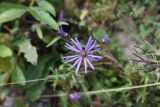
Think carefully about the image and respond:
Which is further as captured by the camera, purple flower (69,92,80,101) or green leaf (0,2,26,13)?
green leaf (0,2,26,13)

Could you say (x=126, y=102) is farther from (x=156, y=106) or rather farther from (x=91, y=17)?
(x=91, y=17)

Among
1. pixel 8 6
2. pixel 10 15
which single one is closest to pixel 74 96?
pixel 10 15

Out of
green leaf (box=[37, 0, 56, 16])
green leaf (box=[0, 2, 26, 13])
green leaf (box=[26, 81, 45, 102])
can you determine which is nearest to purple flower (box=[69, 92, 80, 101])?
green leaf (box=[26, 81, 45, 102])

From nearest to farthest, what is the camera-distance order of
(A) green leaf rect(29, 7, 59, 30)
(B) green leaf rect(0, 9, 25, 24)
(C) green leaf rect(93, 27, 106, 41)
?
(A) green leaf rect(29, 7, 59, 30), (B) green leaf rect(0, 9, 25, 24), (C) green leaf rect(93, 27, 106, 41)

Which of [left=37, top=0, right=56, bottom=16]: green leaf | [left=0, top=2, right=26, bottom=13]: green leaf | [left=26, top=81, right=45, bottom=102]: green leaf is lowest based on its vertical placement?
[left=26, top=81, right=45, bottom=102]: green leaf

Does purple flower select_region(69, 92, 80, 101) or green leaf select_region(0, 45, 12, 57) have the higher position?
green leaf select_region(0, 45, 12, 57)

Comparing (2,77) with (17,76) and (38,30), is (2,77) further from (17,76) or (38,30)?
(38,30)

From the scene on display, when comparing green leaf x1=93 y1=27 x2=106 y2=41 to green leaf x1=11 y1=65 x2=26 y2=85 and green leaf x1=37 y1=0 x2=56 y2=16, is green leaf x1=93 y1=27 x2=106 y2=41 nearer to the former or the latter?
Answer: green leaf x1=37 y1=0 x2=56 y2=16

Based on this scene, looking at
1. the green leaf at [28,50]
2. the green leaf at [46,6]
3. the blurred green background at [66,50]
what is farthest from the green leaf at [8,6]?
the green leaf at [28,50]
